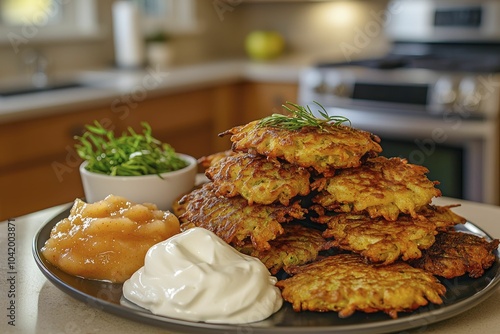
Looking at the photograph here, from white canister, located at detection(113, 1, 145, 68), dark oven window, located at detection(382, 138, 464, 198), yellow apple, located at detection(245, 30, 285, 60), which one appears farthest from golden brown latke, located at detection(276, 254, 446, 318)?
yellow apple, located at detection(245, 30, 285, 60)

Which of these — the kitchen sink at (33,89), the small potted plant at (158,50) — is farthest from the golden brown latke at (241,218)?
the small potted plant at (158,50)

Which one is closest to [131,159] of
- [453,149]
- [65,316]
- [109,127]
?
[65,316]

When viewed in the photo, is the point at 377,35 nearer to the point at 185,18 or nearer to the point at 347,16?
the point at 347,16

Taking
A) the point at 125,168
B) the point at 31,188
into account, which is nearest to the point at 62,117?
the point at 31,188

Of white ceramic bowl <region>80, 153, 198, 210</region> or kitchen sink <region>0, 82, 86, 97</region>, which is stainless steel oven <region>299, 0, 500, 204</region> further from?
white ceramic bowl <region>80, 153, 198, 210</region>

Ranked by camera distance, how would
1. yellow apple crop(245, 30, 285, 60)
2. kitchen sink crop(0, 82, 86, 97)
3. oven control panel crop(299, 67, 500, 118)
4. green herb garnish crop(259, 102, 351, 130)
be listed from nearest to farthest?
1. green herb garnish crop(259, 102, 351, 130)
2. oven control panel crop(299, 67, 500, 118)
3. kitchen sink crop(0, 82, 86, 97)
4. yellow apple crop(245, 30, 285, 60)

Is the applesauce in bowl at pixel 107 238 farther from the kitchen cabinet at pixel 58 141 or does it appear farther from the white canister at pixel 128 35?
the white canister at pixel 128 35
